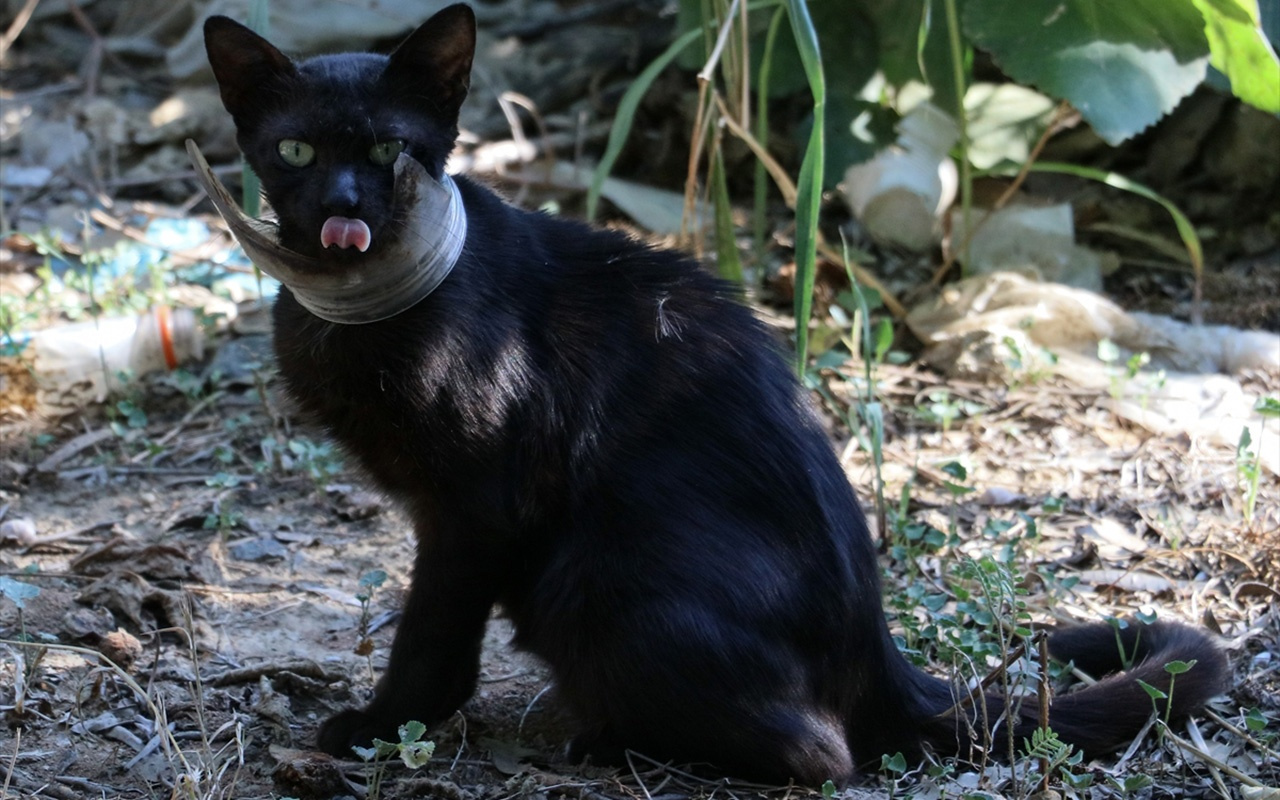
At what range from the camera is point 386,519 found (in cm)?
343

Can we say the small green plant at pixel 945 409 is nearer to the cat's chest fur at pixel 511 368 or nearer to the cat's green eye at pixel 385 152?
the cat's chest fur at pixel 511 368

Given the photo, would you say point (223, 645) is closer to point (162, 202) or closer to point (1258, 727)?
point (1258, 727)

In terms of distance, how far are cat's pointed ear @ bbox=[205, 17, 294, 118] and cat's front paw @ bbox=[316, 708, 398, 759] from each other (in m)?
1.14

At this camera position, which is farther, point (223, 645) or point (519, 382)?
point (223, 645)

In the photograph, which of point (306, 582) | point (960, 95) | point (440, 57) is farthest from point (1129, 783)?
point (960, 95)

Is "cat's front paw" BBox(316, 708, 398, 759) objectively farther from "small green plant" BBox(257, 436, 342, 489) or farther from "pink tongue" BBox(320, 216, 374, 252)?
"small green plant" BBox(257, 436, 342, 489)

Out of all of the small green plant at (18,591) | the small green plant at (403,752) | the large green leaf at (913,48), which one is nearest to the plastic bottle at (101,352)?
the small green plant at (18,591)

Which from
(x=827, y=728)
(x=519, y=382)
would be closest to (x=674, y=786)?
(x=827, y=728)

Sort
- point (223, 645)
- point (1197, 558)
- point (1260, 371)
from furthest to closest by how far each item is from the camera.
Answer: point (1260, 371) < point (1197, 558) < point (223, 645)

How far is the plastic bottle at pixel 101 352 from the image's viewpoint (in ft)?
12.5

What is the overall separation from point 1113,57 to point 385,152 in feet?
7.80

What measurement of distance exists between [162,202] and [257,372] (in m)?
2.04

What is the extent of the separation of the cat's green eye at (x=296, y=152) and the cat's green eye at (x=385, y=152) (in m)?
0.10

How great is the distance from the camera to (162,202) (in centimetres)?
537
